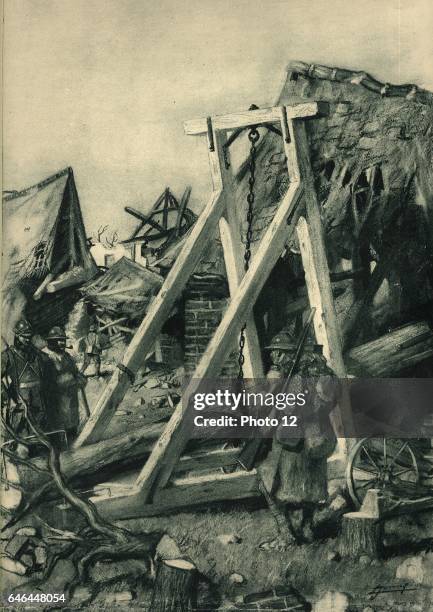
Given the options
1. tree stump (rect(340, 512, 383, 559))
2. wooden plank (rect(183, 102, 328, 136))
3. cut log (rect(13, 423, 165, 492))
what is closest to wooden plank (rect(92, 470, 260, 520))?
cut log (rect(13, 423, 165, 492))

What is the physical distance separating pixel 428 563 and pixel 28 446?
6.21 ft

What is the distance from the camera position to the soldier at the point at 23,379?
4473 mm

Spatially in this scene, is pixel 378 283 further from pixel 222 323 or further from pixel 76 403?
pixel 76 403

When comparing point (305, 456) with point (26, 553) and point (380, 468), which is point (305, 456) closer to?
point (380, 468)

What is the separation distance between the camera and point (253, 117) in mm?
4367

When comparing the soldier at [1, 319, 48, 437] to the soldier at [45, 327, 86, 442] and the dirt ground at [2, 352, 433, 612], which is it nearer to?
the soldier at [45, 327, 86, 442]

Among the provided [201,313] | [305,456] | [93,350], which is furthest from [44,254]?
[305,456]

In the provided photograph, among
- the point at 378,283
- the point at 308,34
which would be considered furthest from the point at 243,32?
the point at 378,283

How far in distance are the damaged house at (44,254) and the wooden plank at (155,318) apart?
40 cm

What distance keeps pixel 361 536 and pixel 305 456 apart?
431 mm

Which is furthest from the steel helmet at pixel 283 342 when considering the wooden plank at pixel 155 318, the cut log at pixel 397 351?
the wooden plank at pixel 155 318

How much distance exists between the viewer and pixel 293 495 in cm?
430

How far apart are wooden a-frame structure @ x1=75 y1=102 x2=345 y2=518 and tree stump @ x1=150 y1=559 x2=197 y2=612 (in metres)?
0.26

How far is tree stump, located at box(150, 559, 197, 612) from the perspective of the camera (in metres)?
4.25
